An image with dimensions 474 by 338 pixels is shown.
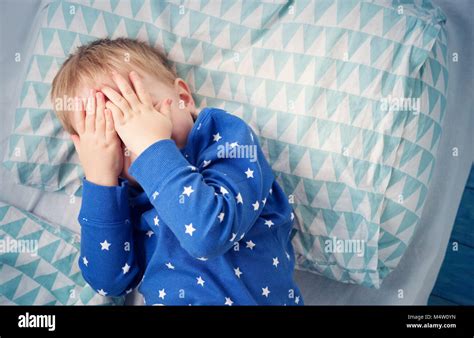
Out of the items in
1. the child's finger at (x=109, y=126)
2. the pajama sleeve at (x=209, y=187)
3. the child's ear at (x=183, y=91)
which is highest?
the child's ear at (x=183, y=91)

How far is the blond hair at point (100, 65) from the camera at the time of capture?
87cm

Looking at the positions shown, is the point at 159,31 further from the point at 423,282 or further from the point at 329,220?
the point at 423,282

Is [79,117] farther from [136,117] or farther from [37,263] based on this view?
[37,263]

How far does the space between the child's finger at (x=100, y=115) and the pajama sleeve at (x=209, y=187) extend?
10 centimetres

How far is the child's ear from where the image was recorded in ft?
3.03

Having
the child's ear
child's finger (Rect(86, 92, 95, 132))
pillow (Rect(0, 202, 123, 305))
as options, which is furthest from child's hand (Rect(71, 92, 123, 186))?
pillow (Rect(0, 202, 123, 305))

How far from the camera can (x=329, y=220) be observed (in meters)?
1.00

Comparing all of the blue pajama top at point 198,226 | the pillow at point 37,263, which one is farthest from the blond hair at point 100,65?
the pillow at point 37,263

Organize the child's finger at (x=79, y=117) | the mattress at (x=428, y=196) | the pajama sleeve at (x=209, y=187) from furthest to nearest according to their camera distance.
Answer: the mattress at (x=428, y=196), the child's finger at (x=79, y=117), the pajama sleeve at (x=209, y=187)

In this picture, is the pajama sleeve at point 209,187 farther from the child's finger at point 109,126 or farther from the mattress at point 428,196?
the mattress at point 428,196

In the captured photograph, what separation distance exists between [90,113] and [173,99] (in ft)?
0.41

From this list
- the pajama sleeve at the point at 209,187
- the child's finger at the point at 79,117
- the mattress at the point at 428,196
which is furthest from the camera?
the mattress at the point at 428,196
